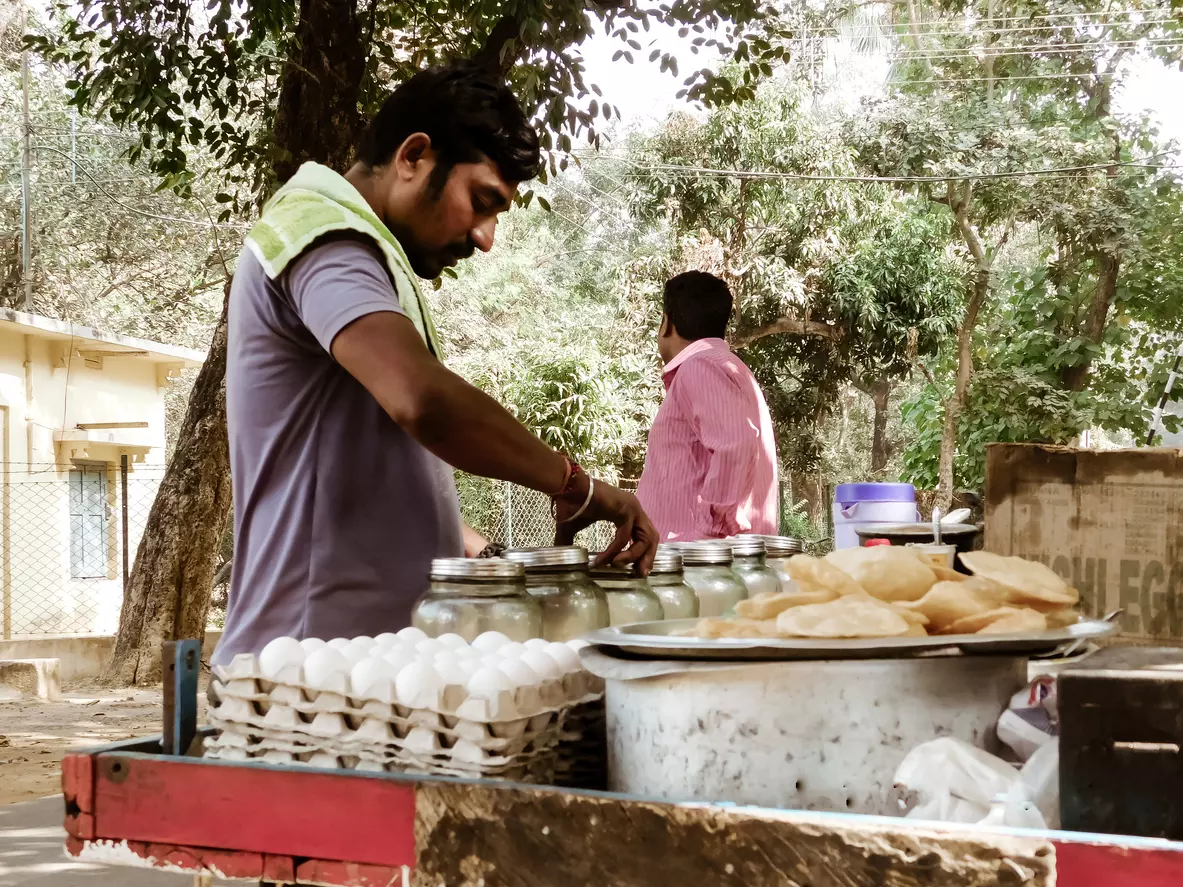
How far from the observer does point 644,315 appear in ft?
58.8

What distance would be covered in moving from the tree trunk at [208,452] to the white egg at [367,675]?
19.9 feet

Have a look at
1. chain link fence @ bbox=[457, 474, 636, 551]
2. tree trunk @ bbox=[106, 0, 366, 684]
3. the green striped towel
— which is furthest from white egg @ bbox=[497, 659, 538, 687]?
chain link fence @ bbox=[457, 474, 636, 551]

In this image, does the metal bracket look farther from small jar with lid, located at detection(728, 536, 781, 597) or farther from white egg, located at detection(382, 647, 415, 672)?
small jar with lid, located at detection(728, 536, 781, 597)

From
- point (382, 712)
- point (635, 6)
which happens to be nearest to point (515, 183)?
point (382, 712)

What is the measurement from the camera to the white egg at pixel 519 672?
1.13 meters

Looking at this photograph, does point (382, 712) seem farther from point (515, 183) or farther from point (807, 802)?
point (515, 183)

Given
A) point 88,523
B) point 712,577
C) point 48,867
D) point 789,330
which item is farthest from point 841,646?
point 789,330

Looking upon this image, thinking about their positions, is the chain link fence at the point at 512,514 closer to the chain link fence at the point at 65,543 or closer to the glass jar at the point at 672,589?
the chain link fence at the point at 65,543

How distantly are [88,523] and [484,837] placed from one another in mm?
15392

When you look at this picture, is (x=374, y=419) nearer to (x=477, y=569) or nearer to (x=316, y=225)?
(x=316, y=225)

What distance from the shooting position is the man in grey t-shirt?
5.06 ft

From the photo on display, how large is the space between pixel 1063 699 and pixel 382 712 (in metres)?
0.58

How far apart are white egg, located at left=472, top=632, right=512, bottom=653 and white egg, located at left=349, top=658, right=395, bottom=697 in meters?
0.12

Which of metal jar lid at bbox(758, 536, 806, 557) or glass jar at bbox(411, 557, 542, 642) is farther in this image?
metal jar lid at bbox(758, 536, 806, 557)
